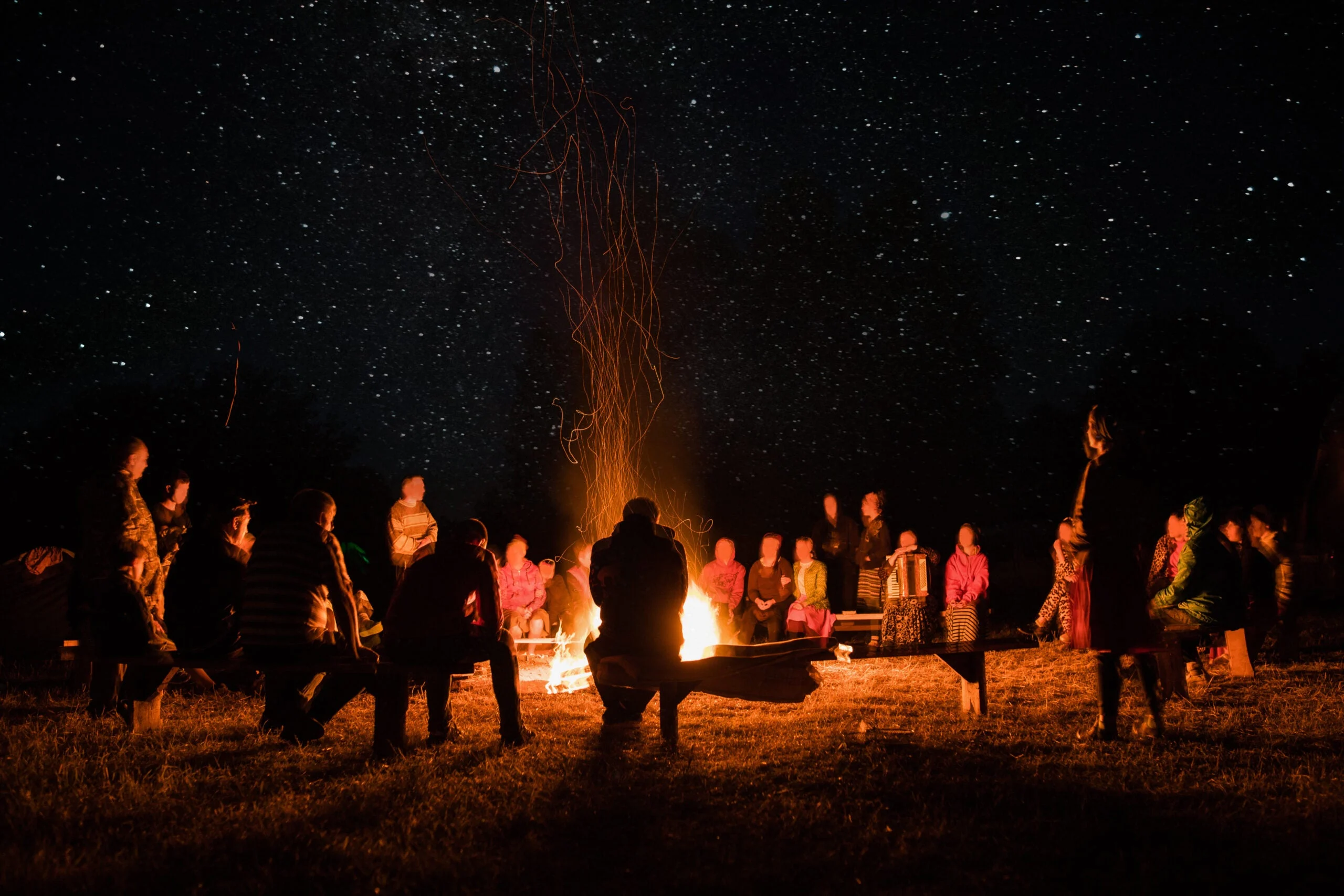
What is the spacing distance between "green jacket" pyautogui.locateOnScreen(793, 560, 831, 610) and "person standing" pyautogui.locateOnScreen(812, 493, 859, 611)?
0.86 m

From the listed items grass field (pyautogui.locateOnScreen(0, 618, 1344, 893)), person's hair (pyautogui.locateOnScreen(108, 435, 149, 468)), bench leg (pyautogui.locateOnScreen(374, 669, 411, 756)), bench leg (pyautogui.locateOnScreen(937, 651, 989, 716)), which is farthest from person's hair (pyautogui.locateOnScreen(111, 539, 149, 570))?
bench leg (pyautogui.locateOnScreen(937, 651, 989, 716))

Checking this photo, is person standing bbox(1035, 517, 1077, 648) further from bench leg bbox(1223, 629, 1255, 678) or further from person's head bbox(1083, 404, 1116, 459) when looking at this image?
person's head bbox(1083, 404, 1116, 459)

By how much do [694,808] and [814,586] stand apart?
7.70 metres

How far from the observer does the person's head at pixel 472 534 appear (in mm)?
5781

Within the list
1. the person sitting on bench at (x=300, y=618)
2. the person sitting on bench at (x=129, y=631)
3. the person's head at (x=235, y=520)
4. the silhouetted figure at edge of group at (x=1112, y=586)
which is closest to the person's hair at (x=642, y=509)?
the person sitting on bench at (x=300, y=618)

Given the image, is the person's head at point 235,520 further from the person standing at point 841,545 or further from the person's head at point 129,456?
the person standing at point 841,545

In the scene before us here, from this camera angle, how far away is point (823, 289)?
25828mm

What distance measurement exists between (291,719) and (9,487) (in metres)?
23.6

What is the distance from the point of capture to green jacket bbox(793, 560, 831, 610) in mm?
11531

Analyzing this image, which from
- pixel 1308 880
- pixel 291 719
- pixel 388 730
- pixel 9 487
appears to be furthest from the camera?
pixel 9 487

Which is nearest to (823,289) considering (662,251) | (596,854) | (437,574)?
(662,251)

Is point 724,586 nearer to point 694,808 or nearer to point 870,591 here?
point 870,591

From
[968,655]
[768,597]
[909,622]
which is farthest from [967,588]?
[968,655]

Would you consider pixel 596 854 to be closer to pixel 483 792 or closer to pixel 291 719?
pixel 483 792
